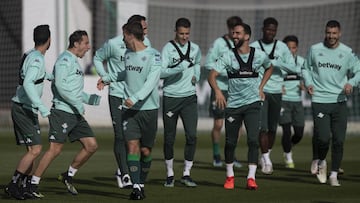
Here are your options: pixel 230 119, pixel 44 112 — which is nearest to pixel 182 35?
pixel 230 119

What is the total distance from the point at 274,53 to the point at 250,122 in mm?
2974

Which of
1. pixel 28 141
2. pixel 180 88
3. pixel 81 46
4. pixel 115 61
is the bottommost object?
pixel 28 141

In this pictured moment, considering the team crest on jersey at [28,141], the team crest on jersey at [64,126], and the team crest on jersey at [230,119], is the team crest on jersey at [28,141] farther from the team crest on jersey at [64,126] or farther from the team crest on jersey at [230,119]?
the team crest on jersey at [230,119]

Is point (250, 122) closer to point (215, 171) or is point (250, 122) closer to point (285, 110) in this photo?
point (215, 171)

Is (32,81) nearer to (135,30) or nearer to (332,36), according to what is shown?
(135,30)

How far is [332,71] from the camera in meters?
13.5

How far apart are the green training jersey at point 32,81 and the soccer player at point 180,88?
93.5 inches

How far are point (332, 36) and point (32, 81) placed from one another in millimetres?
4338

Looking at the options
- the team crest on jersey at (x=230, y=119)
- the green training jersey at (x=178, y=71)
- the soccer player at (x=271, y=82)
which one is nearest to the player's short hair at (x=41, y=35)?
the green training jersey at (x=178, y=71)

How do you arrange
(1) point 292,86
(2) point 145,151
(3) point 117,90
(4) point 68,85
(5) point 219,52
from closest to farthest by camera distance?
(4) point 68,85
(2) point 145,151
(3) point 117,90
(5) point 219,52
(1) point 292,86

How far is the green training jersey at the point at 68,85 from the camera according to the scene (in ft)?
39.0

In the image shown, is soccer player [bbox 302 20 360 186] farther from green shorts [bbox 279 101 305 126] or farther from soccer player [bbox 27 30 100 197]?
green shorts [bbox 279 101 305 126]

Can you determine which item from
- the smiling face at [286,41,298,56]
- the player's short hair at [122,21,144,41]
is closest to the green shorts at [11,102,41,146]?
the player's short hair at [122,21,144,41]

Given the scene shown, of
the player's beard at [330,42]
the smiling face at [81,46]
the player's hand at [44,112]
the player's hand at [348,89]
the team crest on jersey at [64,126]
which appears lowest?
the team crest on jersey at [64,126]
